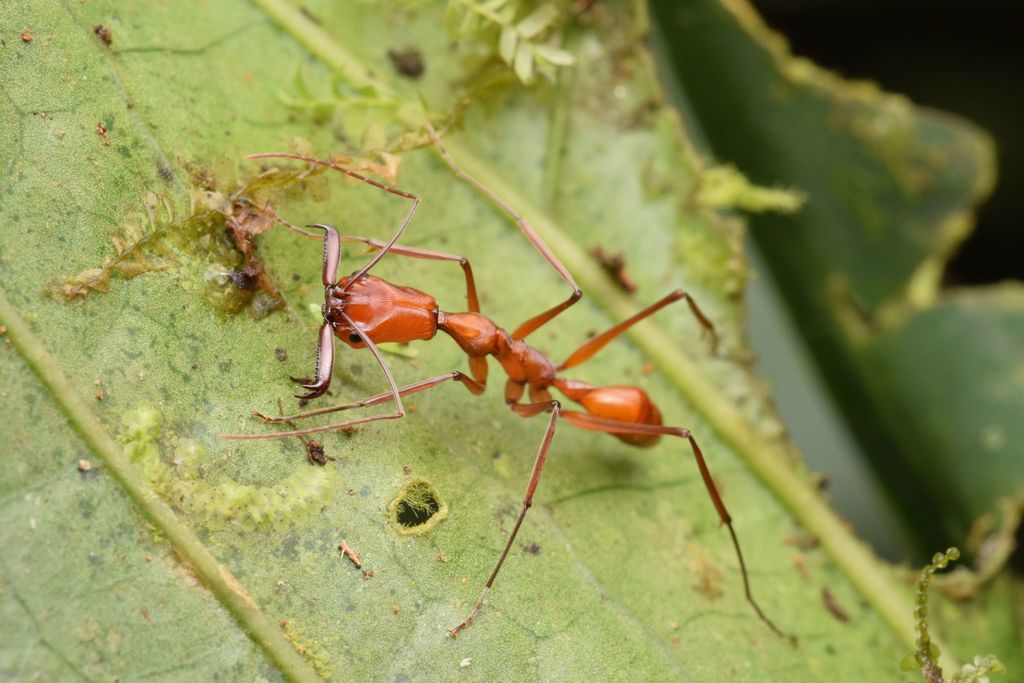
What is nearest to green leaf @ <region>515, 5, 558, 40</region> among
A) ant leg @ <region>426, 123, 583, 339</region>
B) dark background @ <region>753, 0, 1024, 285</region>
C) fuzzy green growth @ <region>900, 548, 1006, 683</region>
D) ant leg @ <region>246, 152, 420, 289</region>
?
ant leg @ <region>426, 123, 583, 339</region>

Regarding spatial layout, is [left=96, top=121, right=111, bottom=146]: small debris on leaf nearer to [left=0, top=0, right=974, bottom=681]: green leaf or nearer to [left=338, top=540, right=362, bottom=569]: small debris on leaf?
[left=0, top=0, right=974, bottom=681]: green leaf

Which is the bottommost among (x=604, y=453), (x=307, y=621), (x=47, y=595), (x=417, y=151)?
(x=604, y=453)

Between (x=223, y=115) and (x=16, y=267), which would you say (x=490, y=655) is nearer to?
(x=16, y=267)

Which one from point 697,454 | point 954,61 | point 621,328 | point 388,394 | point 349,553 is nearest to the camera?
point 349,553

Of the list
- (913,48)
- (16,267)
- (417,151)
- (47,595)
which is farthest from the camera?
(913,48)

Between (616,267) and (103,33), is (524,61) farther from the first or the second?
(103,33)

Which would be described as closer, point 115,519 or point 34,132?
point 115,519

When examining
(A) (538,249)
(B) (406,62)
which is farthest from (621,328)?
(B) (406,62)

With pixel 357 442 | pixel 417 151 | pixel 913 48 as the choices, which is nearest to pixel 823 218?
pixel 913 48
